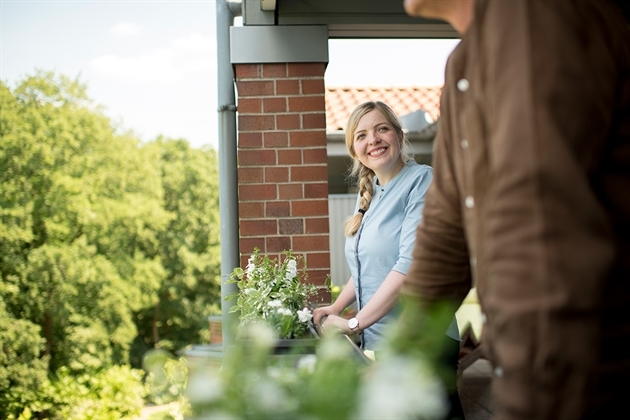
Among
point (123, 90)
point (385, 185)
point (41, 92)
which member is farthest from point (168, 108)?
point (385, 185)

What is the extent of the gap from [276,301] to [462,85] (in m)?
1.64

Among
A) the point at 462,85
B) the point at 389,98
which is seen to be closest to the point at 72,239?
the point at 389,98

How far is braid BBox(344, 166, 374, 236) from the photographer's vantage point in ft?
9.91

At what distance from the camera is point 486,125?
97cm

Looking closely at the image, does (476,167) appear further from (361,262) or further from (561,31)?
(361,262)

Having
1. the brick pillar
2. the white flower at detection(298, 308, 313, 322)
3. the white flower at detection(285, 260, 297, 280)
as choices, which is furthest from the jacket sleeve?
the brick pillar

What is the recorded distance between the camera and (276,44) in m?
3.95

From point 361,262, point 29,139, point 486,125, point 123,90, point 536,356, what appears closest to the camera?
point 536,356

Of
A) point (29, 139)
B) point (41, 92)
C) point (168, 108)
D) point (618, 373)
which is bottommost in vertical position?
point (618, 373)

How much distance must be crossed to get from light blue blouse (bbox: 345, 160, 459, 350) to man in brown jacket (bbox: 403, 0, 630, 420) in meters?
1.67

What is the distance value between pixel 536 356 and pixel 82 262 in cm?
2470

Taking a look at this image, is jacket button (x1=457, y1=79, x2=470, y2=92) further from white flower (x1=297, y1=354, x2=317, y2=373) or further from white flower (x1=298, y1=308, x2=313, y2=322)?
white flower (x1=298, y1=308, x2=313, y2=322)

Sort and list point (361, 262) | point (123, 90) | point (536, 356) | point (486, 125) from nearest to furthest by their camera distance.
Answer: point (536, 356)
point (486, 125)
point (361, 262)
point (123, 90)

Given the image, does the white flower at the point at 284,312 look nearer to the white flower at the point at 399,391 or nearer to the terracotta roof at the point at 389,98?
the white flower at the point at 399,391
